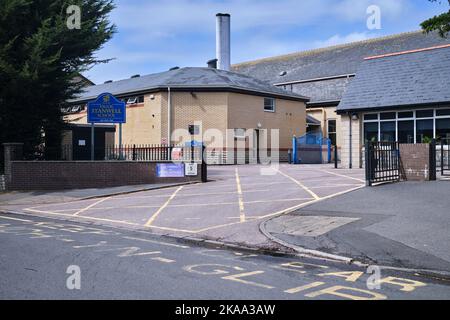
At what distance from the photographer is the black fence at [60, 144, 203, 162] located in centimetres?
2133

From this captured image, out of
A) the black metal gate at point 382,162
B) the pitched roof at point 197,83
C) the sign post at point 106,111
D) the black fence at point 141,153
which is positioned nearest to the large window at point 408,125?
the black metal gate at point 382,162

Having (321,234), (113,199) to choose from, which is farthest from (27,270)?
(113,199)

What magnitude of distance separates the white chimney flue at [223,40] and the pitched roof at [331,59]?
357 inches

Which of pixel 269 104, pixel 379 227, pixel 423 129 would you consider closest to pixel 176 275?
pixel 379 227

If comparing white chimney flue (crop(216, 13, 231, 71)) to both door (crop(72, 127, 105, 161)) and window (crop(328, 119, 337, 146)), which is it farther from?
door (crop(72, 127, 105, 161))

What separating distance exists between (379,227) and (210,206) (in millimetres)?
5541

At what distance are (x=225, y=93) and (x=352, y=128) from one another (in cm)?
981

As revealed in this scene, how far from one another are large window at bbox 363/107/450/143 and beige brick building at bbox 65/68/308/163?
10033 millimetres

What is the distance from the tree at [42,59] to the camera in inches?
771

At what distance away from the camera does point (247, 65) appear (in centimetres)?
5912

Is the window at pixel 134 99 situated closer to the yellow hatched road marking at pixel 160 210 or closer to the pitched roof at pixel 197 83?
the pitched roof at pixel 197 83

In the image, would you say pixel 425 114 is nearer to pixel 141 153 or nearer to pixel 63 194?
pixel 141 153

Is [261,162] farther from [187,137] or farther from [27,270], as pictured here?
[27,270]

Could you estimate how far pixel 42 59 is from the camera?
65.3ft
